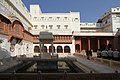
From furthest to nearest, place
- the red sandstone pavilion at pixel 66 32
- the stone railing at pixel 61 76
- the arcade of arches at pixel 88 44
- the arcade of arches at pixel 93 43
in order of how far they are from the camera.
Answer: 1. the arcade of arches at pixel 93 43
2. the arcade of arches at pixel 88 44
3. the red sandstone pavilion at pixel 66 32
4. the stone railing at pixel 61 76

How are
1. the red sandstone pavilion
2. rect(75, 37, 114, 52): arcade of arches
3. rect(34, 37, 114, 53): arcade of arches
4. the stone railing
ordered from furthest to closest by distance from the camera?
1. rect(75, 37, 114, 52): arcade of arches
2. rect(34, 37, 114, 53): arcade of arches
3. the red sandstone pavilion
4. the stone railing

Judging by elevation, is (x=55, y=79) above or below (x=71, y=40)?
below

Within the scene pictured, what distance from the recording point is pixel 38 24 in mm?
60625

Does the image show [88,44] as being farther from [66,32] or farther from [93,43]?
[66,32]

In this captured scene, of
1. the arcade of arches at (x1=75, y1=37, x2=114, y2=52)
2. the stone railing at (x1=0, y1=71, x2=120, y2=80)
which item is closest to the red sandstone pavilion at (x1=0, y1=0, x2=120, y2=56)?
the arcade of arches at (x1=75, y1=37, x2=114, y2=52)

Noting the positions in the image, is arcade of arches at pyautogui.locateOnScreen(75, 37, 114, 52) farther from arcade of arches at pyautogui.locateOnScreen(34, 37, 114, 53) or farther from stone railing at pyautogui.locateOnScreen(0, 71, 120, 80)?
stone railing at pyautogui.locateOnScreen(0, 71, 120, 80)

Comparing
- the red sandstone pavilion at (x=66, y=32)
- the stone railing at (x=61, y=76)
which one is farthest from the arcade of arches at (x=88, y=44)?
the stone railing at (x=61, y=76)

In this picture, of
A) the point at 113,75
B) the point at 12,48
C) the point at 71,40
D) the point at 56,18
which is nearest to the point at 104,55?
the point at 12,48

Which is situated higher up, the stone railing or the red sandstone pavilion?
the red sandstone pavilion

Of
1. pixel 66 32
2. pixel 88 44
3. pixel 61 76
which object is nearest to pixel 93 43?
pixel 88 44

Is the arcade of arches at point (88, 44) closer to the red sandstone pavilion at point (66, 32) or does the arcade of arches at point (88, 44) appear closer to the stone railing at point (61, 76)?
the red sandstone pavilion at point (66, 32)

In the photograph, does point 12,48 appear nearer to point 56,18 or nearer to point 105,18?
point 56,18

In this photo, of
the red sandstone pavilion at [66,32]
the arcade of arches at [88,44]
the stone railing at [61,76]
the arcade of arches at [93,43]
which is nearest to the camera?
the stone railing at [61,76]

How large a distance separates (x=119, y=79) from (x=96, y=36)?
4421 centimetres
